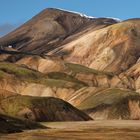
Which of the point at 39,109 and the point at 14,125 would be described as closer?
the point at 14,125

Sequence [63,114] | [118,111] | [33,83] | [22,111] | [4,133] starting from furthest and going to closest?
[33,83]
[118,111]
[63,114]
[22,111]
[4,133]

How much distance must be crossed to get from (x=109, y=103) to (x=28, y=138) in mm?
97901

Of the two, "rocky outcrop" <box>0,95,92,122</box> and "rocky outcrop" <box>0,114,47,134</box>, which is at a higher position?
"rocky outcrop" <box>0,95,92,122</box>

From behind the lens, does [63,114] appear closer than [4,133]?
No

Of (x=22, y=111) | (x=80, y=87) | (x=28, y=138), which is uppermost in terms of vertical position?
(x=80, y=87)

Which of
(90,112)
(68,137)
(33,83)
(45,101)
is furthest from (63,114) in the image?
(68,137)

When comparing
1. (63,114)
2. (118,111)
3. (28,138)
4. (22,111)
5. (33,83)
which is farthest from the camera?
Answer: (33,83)

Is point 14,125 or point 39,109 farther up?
point 39,109

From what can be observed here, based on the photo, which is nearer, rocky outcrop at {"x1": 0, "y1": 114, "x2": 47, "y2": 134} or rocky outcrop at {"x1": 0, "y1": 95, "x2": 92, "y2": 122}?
rocky outcrop at {"x1": 0, "y1": 114, "x2": 47, "y2": 134}

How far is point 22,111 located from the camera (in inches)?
5261

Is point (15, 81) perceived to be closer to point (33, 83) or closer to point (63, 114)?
point (33, 83)

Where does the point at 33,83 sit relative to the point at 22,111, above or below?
above

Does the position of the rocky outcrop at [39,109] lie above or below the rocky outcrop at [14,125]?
above

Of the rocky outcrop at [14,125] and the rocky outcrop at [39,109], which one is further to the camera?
the rocky outcrop at [39,109]
